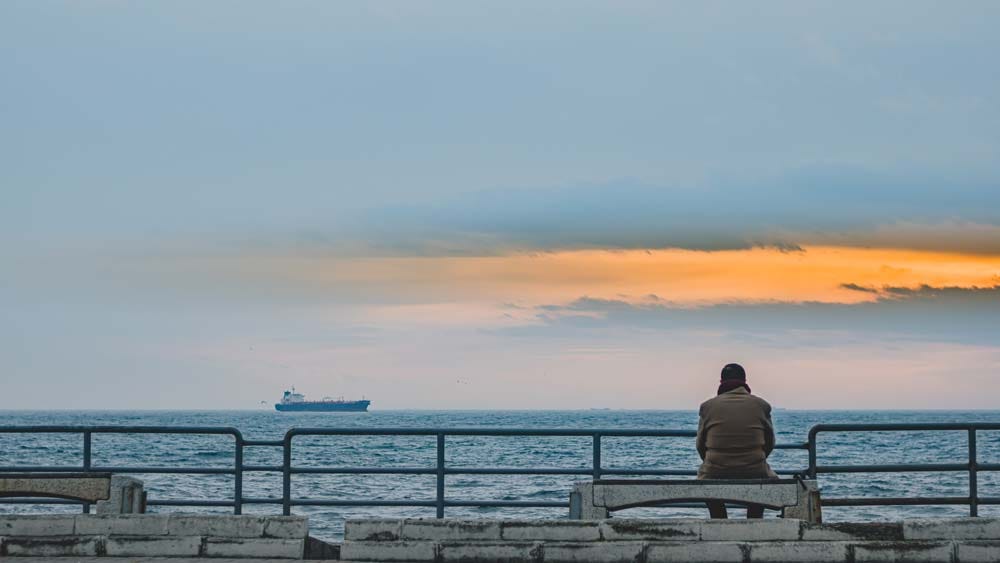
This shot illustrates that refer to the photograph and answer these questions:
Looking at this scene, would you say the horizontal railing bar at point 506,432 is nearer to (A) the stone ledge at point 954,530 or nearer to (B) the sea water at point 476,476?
(A) the stone ledge at point 954,530

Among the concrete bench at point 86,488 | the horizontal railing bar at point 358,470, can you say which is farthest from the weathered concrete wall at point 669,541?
the horizontal railing bar at point 358,470

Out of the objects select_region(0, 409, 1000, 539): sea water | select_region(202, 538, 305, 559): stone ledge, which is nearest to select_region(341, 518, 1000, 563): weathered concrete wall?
select_region(202, 538, 305, 559): stone ledge

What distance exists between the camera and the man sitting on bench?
33.2 ft

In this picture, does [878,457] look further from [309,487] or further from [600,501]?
[600,501]

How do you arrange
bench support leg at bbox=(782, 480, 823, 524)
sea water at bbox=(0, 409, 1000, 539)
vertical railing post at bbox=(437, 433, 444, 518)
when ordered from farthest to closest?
sea water at bbox=(0, 409, 1000, 539) → vertical railing post at bbox=(437, 433, 444, 518) → bench support leg at bbox=(782, 480, 823, 524)

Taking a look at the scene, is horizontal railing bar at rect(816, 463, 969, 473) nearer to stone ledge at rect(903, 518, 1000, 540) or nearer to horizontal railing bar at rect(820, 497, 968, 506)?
horizontal railing bar at rect(820, 497, 968, 506)

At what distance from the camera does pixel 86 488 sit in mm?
10367

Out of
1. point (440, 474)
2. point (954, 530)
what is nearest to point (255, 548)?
point (440, 474)

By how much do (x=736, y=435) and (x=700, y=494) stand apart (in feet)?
2.13

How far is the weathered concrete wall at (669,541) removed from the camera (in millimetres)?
8859

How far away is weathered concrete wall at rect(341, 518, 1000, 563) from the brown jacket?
39.0 inches

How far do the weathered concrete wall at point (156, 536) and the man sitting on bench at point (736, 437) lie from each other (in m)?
3.09

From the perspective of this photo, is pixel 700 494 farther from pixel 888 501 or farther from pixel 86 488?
pixel 86 488

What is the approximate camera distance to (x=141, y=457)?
2645 inches
